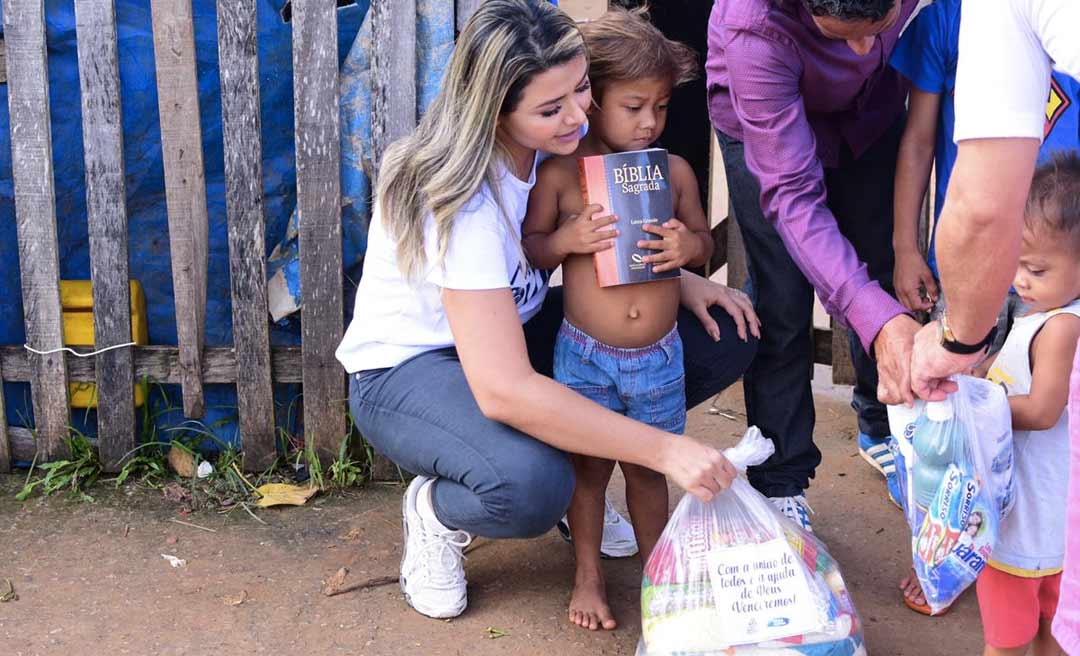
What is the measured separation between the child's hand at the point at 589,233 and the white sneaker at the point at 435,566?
2.29ft

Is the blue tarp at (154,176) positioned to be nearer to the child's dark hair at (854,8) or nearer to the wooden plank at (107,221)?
→ the wooden plank at (107,221)

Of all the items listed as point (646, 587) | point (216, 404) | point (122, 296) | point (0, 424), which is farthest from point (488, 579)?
point (0, 424)

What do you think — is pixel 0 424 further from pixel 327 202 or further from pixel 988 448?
pixel 988 448

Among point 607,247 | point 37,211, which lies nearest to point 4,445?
point 37,211

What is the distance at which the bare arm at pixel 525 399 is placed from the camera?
2.41 m

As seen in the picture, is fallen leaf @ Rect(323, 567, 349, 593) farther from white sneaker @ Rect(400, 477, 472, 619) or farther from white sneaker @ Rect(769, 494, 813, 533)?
white sneaker @ Rect(769, 494, 813, 533)

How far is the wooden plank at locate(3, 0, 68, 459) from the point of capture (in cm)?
335

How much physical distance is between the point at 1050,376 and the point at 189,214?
2.43 m

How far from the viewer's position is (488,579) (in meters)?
3.07

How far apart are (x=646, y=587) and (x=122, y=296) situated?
76.9 inches

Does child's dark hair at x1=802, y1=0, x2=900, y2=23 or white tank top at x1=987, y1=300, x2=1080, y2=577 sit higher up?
child's dark hair at x1=802, y1=0, x2=900, y2=23

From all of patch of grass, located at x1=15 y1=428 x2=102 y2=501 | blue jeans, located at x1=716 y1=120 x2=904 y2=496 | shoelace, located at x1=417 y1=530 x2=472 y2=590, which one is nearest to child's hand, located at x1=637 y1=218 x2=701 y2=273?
blue jeans, located at x1=716 y1=120 x2=904 y2=496

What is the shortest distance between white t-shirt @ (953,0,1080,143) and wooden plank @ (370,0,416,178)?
6.85ft

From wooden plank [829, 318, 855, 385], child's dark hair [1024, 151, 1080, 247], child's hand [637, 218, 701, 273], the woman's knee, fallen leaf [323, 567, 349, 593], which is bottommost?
fallen leaf [323, 567, 349, 593]
